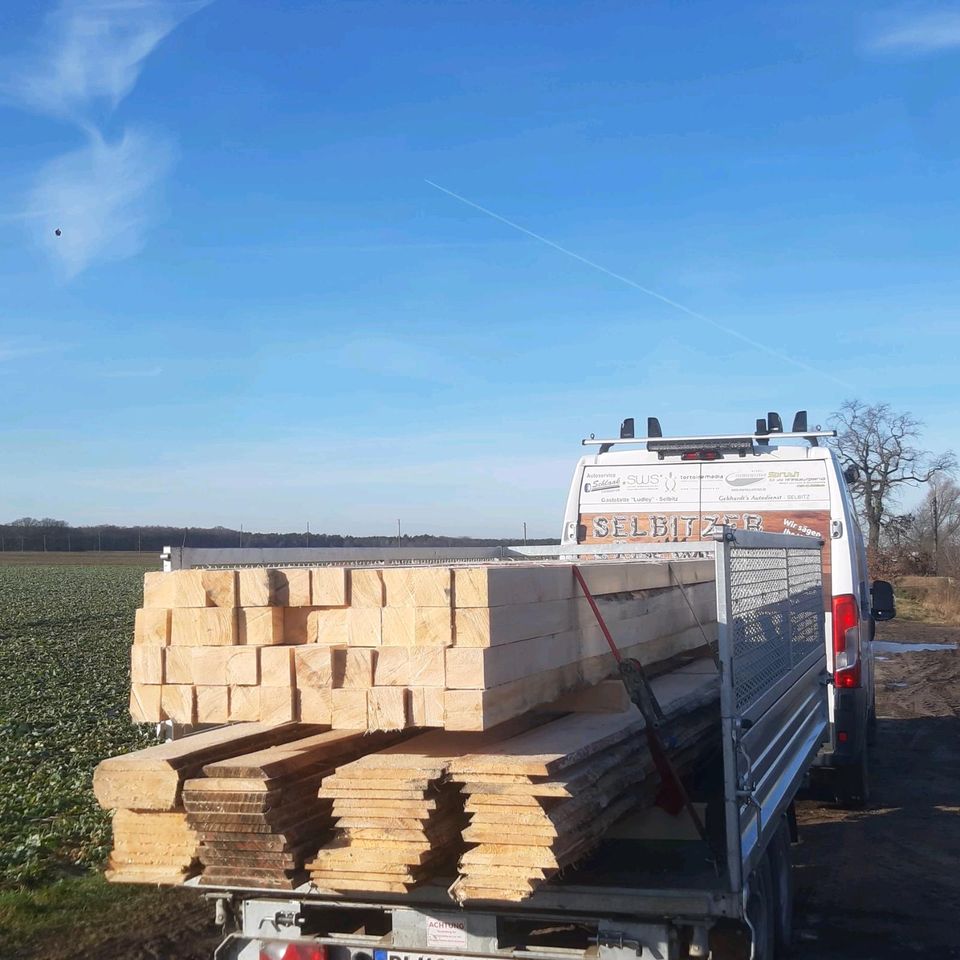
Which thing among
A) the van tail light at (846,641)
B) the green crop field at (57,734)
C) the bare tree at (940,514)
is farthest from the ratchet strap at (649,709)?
the bare tree at (940,514)

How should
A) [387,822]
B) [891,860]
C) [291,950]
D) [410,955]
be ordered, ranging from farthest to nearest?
1. [891,860]
2. [291,950]
3. [410,955]
4. [387,822]

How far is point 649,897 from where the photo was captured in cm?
354

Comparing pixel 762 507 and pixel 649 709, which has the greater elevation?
pixel 762 507

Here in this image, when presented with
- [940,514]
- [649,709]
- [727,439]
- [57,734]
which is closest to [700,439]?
[727,439]

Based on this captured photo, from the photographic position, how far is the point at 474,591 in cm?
335

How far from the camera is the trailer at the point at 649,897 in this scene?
11.7 ft

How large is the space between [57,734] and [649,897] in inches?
417

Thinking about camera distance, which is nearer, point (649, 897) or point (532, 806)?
point (532, 806)

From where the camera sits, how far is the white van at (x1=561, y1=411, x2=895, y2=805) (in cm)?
762

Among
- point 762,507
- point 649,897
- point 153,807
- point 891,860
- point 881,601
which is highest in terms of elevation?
point 762,507

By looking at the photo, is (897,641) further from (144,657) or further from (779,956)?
(144,657)

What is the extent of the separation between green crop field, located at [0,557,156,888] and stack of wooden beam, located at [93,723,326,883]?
3.54 m

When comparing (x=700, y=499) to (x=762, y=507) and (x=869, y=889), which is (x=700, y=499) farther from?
(x=869, y=889)

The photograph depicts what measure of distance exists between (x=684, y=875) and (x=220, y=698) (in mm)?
1724
